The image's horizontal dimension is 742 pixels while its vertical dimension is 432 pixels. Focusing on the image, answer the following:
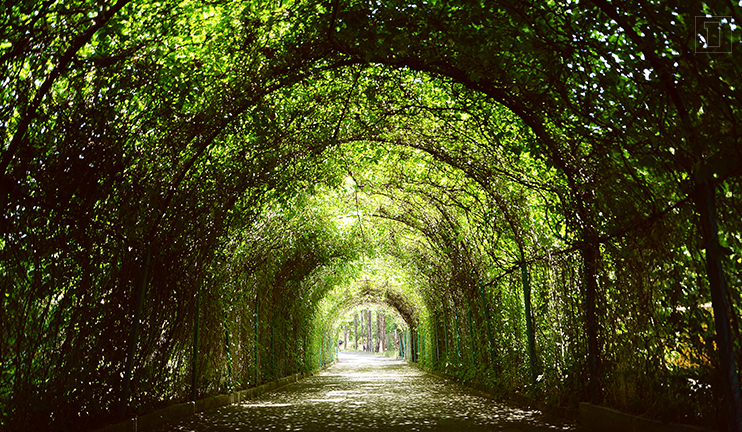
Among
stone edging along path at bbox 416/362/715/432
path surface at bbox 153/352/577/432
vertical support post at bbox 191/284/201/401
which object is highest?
vertical support post at bbox 191/284/201/401

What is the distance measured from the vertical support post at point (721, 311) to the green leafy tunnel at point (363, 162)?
0.01 metres

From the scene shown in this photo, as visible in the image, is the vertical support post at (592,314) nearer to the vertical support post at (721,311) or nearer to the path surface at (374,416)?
the path surface at (374,416)

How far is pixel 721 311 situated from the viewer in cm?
308

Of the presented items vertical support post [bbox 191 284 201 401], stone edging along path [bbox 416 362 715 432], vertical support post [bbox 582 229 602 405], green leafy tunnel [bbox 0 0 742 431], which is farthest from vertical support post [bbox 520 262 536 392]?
vertical support post [bbox 191 284 201 401]

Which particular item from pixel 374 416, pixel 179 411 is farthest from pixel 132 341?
pixel 374 416

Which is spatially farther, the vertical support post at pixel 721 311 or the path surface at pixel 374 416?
the path surface at pixel 374 416

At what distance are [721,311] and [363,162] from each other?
5607 millimetres

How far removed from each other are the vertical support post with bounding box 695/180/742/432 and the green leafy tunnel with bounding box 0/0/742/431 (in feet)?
0.04

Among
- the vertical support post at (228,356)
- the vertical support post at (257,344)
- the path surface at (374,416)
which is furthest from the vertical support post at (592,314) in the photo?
the vertical support post at (257,344)

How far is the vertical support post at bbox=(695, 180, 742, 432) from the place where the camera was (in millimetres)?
3033

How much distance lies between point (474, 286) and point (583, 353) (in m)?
4.50

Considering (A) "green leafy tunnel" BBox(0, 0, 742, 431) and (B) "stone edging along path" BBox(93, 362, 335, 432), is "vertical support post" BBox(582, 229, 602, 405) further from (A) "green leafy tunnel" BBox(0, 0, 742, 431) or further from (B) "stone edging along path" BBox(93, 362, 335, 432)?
(B) "stone edging along path" BBox(93, 362, 335, 432)

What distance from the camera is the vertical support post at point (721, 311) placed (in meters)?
3.03

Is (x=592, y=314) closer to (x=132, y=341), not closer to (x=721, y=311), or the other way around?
(x=721, y=311)
